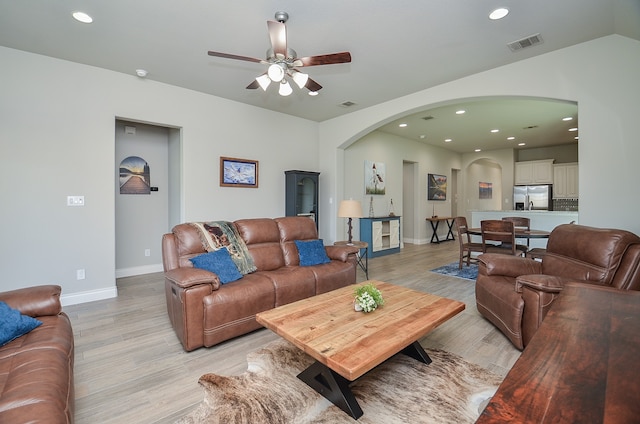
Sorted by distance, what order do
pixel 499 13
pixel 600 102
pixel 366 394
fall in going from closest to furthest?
1. pixel 366 394
2. pixel 499 13
3. pixel 600 102

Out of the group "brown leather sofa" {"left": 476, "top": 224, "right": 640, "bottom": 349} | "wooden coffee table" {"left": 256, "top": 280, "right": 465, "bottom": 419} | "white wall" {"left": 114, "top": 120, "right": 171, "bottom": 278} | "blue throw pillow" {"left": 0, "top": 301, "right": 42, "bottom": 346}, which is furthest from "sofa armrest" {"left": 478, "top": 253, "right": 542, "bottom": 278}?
"white wall" {"left": 114, "top": 120, "right": 171, "bottom": 278}

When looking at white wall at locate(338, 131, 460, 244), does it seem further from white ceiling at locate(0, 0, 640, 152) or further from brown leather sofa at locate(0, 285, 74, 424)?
brown leather sofa at locate(0, 285, 74, 424)

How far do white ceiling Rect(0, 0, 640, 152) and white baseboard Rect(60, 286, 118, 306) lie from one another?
2.79 metres

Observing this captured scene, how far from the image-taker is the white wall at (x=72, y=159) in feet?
10.3

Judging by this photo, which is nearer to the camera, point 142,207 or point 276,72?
point 276,72

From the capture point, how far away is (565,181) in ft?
25.5

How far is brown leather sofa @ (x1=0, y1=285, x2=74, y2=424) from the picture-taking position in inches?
40.4

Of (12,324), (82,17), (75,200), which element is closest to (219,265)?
(12,324)

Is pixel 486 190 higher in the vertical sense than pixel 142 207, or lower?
Result: higher

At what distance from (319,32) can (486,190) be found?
9.84m

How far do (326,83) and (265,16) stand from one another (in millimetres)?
1532

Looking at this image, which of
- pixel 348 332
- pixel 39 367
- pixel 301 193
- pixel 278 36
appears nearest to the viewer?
pixel 39 367

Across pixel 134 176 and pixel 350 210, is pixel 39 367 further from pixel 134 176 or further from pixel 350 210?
pixel 134 176

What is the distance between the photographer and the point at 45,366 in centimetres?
129
